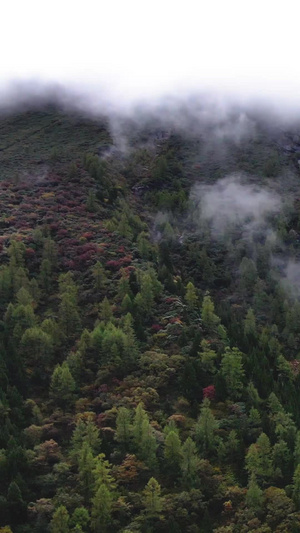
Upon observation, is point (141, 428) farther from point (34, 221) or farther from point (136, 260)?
point (34, 221)

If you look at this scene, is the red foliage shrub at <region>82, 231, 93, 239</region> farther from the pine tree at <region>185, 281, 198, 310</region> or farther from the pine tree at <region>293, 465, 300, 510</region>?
the pine tree at <region>293, 465, 300, 510</region>

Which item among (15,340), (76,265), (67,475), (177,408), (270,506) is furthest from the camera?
(76,265)

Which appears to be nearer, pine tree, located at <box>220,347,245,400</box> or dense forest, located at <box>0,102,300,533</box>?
dense forest, located at <box>0,102,300,533</box>

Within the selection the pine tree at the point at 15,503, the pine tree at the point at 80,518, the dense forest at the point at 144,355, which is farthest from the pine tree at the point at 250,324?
the pine tree at the point at 15,503

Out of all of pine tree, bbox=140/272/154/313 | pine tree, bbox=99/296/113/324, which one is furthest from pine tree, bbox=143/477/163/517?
pine tree, bbox=140/272/154/313

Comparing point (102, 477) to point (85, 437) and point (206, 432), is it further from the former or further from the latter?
point (206, 432)

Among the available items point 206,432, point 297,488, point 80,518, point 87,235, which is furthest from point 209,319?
point 80,518

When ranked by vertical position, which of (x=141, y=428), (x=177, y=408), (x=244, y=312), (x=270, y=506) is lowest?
(x=270, y=506)

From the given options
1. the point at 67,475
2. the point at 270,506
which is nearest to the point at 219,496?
the point at 270,506
